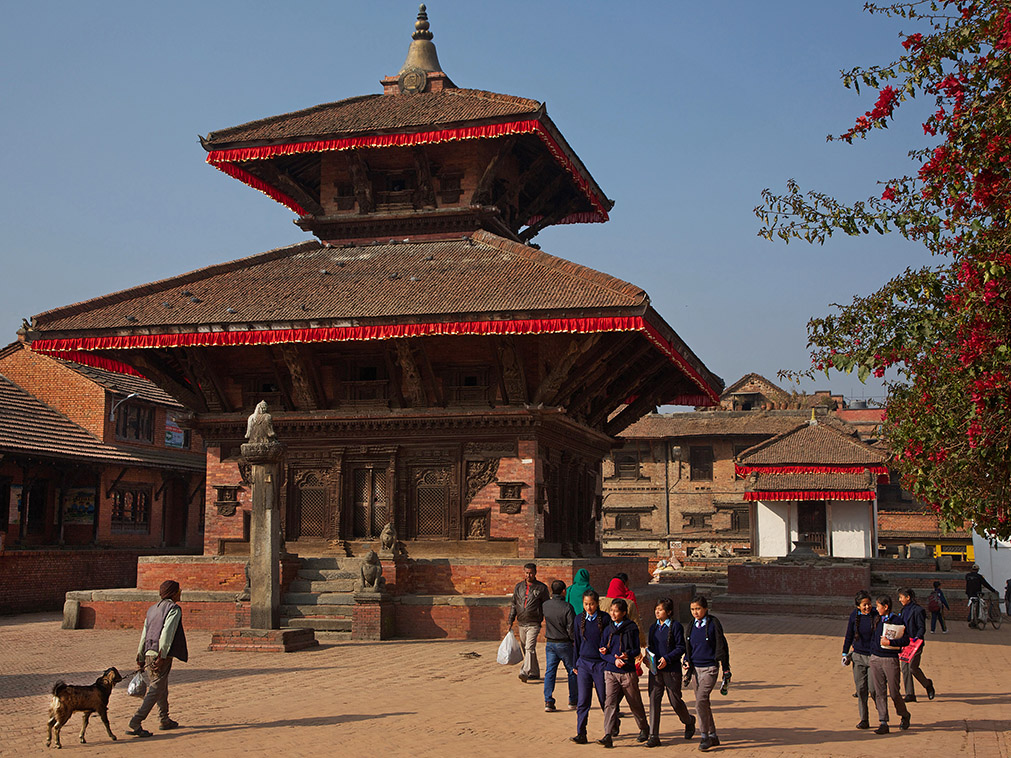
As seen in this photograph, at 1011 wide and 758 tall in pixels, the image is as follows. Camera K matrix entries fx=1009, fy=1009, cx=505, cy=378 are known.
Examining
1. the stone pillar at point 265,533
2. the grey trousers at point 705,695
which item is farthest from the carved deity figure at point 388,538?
the grey trousers at point 705,695

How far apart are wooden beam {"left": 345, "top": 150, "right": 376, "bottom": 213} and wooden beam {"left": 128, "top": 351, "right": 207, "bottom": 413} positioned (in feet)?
18.3

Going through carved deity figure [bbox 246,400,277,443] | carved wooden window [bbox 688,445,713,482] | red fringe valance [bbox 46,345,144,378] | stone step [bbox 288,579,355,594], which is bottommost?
stone step [bbox 288,579,355,594]

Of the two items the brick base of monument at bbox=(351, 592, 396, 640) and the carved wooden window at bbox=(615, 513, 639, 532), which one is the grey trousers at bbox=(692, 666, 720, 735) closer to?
the brick base of monument at bbox=(351, 592, 396, 640)

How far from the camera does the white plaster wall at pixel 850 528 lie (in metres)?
47.1

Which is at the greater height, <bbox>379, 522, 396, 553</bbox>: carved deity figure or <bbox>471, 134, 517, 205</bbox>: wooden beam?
<bbox>471, 134, 517, 205</bbox>: wooden beam

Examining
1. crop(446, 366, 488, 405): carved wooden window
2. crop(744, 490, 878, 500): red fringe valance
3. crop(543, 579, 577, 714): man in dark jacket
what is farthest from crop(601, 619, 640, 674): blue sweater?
crop(744, 490, 878, 500): red fringe valance

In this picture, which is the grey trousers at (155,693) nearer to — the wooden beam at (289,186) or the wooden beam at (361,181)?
the wooden beam at (361,181)

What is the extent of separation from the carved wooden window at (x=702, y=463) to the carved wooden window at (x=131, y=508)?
33362mm

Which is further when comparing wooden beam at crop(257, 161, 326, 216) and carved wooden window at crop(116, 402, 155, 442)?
carved wooden window at crop(116, 402, 155, 442)

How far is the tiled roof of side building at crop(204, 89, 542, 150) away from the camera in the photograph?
2175cm

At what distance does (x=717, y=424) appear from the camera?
2297 inches

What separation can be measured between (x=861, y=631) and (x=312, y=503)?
12.9 metres

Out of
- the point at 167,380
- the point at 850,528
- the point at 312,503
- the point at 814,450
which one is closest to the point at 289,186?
the point at 167,380

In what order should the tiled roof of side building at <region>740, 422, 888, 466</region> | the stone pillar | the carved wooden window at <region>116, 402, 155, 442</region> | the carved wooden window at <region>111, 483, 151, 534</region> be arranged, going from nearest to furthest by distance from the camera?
the stone pillar → the carved wooden window at <region>111, 483, 151, 534</region> → the carved wooden window at <region>116, 402, 155, 442</region> → the tiled roof of side building at <region>740, 422, 888, 466</region>
